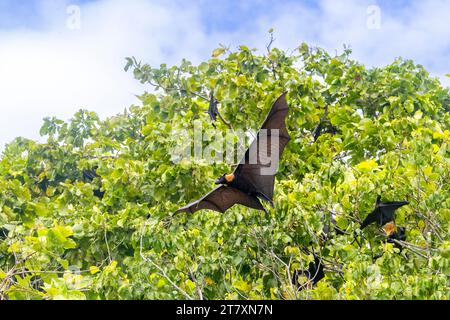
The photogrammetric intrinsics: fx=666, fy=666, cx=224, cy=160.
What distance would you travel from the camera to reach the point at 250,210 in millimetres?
6938

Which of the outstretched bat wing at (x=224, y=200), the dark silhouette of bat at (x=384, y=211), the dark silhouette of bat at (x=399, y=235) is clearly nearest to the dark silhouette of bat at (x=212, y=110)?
the outstretched bat wing at (x=224, y=200)

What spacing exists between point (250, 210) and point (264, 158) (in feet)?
1.98

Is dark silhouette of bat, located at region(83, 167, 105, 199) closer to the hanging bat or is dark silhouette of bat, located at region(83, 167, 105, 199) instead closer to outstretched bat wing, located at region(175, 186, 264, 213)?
the hanging bat

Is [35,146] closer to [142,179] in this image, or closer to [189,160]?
[142,179]

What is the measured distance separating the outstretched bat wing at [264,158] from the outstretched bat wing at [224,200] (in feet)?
0.49

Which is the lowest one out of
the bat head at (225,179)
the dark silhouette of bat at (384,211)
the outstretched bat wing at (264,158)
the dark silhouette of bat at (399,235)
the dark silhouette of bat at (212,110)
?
the dark silhouette of bat at (399,235)

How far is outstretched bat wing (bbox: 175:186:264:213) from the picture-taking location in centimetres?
683

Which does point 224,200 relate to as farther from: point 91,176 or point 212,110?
point 91,176

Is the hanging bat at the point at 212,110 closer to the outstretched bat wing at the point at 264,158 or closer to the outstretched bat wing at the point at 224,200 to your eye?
the outstretched bat wing at the point at 264,158

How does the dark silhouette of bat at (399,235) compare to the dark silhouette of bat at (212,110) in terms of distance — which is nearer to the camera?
the dark silhouette of bat at (399,235)

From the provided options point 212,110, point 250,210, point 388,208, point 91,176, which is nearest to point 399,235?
point 388,208

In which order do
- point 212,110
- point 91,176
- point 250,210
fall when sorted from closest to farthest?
point 250,210 < point 212,110 < point 91,176

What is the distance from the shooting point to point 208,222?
7.11 meters

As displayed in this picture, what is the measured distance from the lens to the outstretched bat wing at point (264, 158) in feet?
22.3
